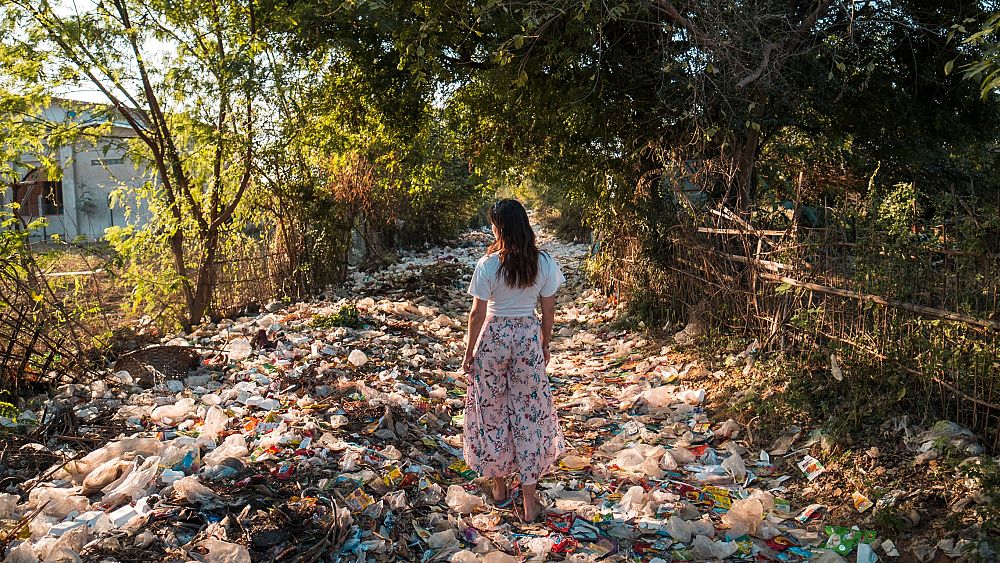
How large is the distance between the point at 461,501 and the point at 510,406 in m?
0.57

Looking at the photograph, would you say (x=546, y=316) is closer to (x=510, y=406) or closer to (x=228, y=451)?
(x=510, y=406)

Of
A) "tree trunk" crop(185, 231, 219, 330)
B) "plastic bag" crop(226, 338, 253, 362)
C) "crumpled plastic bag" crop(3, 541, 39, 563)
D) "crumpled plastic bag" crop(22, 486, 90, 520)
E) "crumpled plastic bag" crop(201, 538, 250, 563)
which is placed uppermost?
"tree trunk" crop(185, 231, 219, 330)

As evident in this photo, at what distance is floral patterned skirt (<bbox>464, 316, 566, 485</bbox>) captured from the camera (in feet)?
12.1

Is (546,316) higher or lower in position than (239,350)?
higher

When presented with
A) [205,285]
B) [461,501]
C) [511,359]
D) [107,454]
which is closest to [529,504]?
[461,501]

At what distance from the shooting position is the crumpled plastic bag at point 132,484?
3.23 meters

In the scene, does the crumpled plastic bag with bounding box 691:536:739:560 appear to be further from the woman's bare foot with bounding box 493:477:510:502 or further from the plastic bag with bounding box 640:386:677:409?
the plastic bag with bounding box 640:386:677:409

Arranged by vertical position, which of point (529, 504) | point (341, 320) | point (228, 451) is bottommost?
point (529, 504)

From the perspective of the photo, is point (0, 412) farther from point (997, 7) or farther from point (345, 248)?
point (997, 7)

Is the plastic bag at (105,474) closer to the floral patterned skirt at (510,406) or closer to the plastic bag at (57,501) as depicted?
the plastic bag at (57,501)

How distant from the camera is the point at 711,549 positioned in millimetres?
3404

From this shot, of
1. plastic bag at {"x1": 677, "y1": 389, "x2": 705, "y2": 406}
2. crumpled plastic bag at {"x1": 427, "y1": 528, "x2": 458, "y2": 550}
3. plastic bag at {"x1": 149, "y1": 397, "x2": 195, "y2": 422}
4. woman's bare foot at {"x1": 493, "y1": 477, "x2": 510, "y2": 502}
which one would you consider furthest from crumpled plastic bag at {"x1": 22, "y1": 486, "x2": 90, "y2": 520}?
plastic bag at {"x1": 677, "y1": 389, "x2": 705, "y2": 406}

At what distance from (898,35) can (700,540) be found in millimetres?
6080

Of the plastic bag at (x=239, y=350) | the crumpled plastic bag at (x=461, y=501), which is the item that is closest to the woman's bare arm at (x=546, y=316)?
the crumpled plastic bag at (x=461, y=501)
